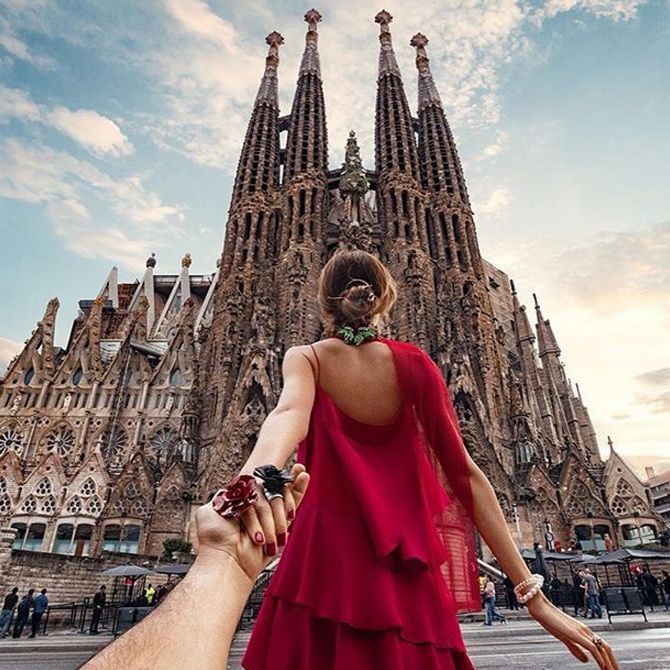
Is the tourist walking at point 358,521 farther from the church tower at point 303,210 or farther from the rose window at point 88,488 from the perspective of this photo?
the rose window at point 88,488

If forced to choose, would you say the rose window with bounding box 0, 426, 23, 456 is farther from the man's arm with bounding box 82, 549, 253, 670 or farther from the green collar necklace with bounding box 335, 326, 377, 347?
the man's arm with bounding box 82, 549, 253, 670

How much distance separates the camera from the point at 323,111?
110 ft

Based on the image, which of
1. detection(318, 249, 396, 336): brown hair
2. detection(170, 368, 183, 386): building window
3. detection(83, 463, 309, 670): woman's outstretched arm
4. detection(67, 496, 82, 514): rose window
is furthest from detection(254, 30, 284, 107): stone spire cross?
detection(83, 463, 309, 670): woman's outstretched arm

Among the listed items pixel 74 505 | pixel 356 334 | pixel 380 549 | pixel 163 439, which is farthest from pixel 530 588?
pixel 163 439

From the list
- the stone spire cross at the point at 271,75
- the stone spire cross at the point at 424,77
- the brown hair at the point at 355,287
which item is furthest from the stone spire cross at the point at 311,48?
the brown hair at the point at 355,287

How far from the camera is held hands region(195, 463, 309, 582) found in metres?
0.92

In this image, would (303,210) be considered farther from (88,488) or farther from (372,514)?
(372,514)

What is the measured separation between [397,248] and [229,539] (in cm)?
2688

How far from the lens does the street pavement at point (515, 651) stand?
14.4 ft

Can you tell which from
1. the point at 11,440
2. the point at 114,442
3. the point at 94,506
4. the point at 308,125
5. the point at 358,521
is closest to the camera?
the point at 358,521

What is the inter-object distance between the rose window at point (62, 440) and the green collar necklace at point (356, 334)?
3010 centimetres

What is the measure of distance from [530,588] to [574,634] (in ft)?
0.63

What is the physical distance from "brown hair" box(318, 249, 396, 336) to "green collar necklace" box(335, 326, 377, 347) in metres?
0.02

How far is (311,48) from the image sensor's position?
123ft
